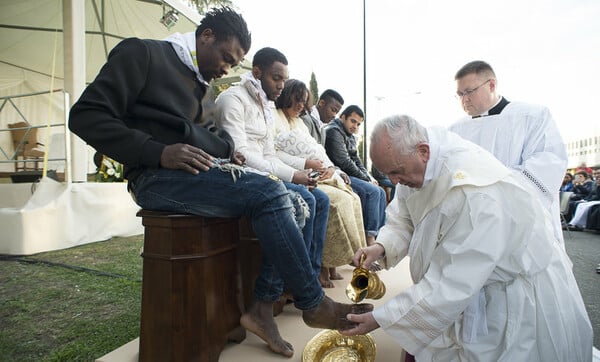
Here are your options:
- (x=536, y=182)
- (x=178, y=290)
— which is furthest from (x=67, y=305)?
(x=536, y=182)

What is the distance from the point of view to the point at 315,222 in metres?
2.34

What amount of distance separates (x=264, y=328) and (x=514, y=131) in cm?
247

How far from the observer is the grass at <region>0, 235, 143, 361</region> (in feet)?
6.57

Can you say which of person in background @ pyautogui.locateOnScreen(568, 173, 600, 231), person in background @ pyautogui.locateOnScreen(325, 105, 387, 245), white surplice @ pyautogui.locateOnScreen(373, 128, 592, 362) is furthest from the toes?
person in background @ pyautogui.locateOnScreen(568, 173, 600, 231)

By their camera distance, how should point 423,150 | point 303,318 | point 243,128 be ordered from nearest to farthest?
1. point 423,150
2. point 303,318
3. point 243,128

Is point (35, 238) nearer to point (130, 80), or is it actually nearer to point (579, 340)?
point (130, 80)

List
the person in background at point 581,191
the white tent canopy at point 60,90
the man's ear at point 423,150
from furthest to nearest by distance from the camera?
the person in background at point 581,191, the white tent canopy at point 60,90, the man's ear at point 423,150

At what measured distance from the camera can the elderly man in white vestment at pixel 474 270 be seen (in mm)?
1250

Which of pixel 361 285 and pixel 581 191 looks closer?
pixel 361 285

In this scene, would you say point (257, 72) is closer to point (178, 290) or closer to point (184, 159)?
point (184, 159)

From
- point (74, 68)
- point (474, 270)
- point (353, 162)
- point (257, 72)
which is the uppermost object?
point (74, 68)

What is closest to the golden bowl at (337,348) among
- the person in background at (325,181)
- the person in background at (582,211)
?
the person in background at (325,181)

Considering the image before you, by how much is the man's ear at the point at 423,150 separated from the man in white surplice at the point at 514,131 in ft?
5.57

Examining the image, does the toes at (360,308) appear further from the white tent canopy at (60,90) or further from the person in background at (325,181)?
the white tent canopy at (60,90)
